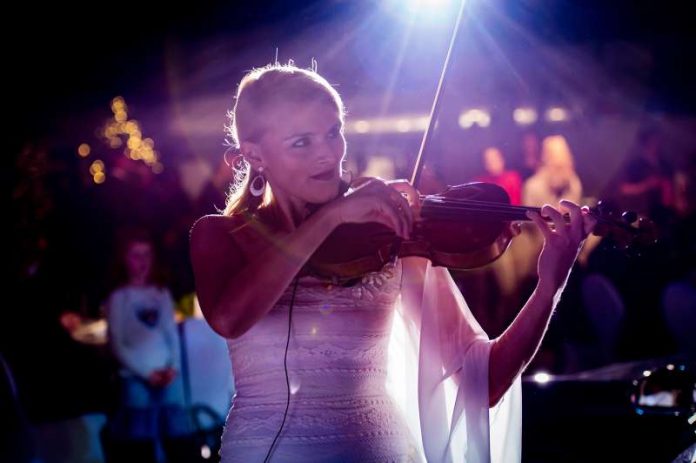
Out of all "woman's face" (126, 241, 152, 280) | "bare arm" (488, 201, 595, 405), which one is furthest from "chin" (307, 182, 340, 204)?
"woman's face" (126, 241, 152, 280)

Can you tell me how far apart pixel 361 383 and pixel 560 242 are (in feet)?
1.81

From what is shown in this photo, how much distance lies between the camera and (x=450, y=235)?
2092 millimetres

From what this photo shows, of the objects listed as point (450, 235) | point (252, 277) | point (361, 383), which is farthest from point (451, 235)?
point (252, 277)

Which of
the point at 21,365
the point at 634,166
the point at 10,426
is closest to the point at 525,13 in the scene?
the point at 634,166

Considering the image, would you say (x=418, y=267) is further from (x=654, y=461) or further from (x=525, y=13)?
(x=525, y=13)

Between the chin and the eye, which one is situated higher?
the eye

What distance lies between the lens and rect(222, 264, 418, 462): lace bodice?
6.15 ft

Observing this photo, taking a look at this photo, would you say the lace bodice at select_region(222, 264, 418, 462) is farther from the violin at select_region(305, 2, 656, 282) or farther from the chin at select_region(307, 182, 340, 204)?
the chin at select_region(307, 182, 340, 204)

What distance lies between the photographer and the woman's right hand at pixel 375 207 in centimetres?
178

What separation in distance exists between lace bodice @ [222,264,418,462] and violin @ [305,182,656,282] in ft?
0.20

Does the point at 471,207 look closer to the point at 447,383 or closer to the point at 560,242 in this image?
the point at 560,242

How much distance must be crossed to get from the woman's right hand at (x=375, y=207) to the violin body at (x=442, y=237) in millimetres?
153

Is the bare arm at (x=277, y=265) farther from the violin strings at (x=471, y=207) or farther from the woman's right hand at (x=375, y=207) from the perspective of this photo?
the violin strings at (x=471, y=207)

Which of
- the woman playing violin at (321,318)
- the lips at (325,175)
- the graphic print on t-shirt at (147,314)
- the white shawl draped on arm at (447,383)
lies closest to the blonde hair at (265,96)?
the woman playing violin at (321,318)
